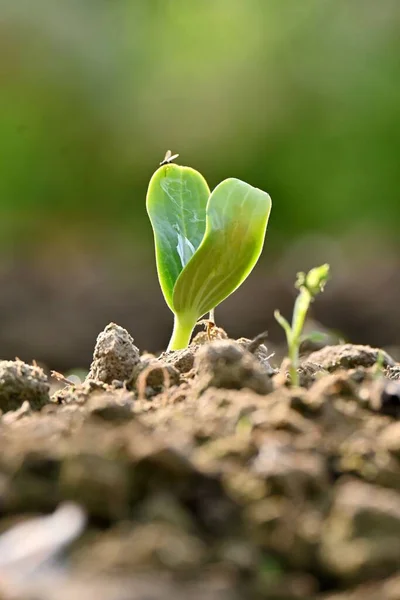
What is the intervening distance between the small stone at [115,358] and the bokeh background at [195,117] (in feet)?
24.0

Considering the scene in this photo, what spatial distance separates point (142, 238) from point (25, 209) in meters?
1.59

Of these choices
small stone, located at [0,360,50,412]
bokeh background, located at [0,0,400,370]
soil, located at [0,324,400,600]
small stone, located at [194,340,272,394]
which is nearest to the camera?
soil, located at [0,324,400,600]

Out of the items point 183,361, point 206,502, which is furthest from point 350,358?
point 206,502

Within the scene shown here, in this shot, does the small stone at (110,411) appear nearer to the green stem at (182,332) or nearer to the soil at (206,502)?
the soil at (206,502)

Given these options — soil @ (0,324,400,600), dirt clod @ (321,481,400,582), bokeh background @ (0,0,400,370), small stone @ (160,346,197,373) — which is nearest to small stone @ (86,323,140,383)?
small stone @ (160,346,197,373)

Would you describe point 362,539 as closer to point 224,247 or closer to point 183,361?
point 183,361

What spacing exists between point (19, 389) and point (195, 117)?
10.6 meters

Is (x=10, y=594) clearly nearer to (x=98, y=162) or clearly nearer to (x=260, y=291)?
(x=260, y=291)

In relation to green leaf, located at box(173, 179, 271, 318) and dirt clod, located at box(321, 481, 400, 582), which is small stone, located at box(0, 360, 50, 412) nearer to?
green leaf, located at box(173, 179, 271, 318)

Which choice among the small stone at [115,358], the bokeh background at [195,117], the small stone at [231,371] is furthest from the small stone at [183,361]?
the bokeh background at [195,117]

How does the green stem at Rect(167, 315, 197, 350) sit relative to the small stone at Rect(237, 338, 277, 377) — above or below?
above

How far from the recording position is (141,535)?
74 cm

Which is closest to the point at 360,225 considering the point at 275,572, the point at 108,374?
the point at 108,374

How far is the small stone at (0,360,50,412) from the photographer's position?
1298mm
